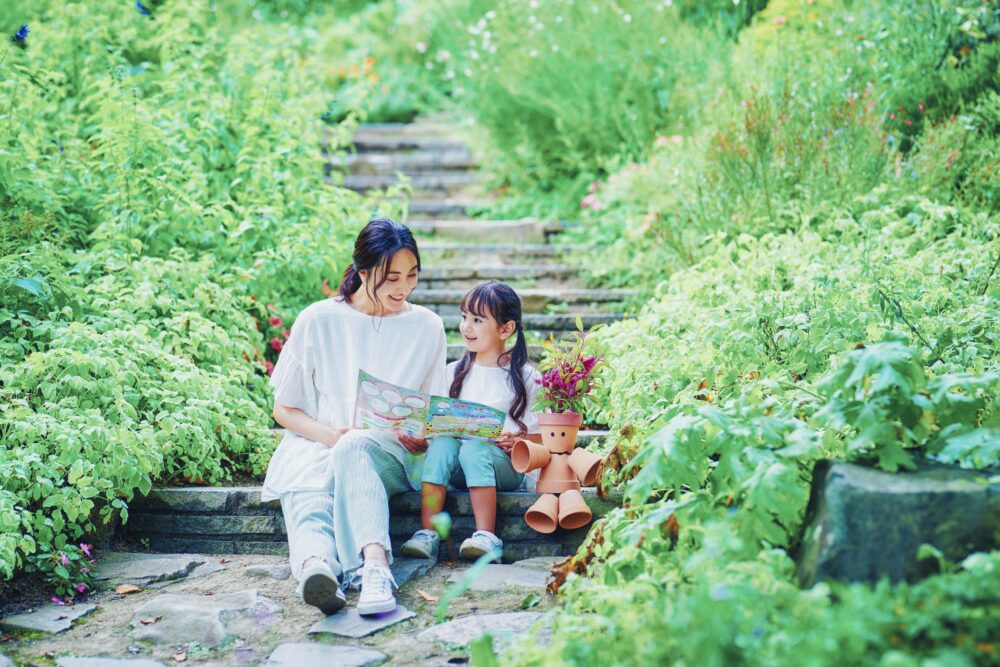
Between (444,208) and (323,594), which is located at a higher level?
(444,208)

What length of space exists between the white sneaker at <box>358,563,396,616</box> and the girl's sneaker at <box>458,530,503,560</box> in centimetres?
33

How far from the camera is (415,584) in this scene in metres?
3.02

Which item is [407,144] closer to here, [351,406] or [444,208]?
[444,208]

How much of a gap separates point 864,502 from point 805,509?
0.31 metres

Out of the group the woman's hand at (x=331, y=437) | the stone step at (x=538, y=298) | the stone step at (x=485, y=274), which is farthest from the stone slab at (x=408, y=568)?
the stone step at (x=485, y=274)

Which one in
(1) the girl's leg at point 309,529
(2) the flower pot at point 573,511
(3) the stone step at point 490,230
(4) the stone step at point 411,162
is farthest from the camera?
(4) the stone step at point 411,162

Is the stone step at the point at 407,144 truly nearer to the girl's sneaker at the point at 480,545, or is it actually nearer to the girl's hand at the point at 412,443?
the girl's hand at the point at 412,443

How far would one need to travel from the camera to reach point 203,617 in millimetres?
2740

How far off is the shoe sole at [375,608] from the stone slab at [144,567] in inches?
32.2

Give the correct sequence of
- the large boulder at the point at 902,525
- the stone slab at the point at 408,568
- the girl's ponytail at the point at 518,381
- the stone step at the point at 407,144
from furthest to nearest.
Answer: the stone step at the point at 407,144
the girl's ponytail at the point at 518,381
the stone slab at the point at 408,568
the large boulder at the point at 902,525

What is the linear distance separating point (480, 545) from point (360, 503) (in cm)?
44

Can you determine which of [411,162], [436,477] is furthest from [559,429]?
[411,162]

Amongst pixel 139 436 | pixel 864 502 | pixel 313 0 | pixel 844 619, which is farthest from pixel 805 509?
pixel 313 0

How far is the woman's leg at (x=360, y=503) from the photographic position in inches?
116
